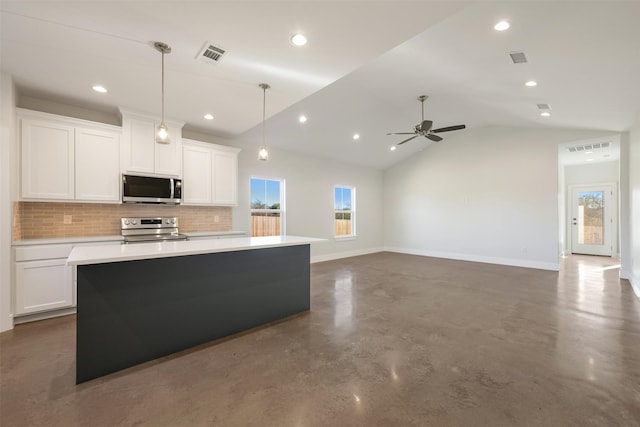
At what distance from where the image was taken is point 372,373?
222 cm

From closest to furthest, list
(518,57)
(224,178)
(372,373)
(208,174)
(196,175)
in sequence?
1. (372,373)
2. (518,57)
3. (196,175)
4. (208,174)
5. (224,178)

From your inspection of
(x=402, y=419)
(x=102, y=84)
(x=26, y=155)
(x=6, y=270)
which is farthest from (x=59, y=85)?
(x=402, y=419)

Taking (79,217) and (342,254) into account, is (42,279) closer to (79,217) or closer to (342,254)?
(79,217)

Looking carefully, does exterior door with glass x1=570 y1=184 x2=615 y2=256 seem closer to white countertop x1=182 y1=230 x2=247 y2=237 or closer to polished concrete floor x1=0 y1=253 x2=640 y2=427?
polished concrete floor x1=0 y1=253 x2=640 y2=427

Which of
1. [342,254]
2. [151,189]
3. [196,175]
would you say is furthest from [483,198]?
[151,189]

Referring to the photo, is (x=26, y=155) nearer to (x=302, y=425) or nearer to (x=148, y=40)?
(x=148, y=40)

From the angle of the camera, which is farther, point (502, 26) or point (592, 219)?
point (592, 219)

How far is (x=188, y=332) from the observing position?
2.62m

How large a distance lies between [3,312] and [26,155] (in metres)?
1.79

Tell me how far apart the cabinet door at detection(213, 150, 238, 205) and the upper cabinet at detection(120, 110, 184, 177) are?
2.08 ft

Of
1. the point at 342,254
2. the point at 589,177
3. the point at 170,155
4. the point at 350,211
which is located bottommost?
the point at 342,254

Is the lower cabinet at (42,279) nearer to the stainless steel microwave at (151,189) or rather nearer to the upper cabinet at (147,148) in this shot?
the stainless steel microwave at (151,189)

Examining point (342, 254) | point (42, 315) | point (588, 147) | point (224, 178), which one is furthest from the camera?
point (342, 254)

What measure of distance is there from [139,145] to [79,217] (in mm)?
1301
